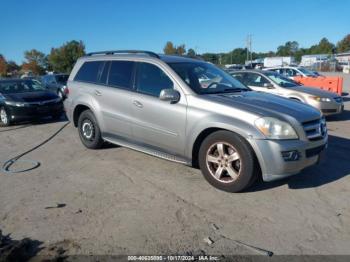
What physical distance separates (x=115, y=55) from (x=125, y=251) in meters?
4.13

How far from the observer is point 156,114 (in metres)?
5.31

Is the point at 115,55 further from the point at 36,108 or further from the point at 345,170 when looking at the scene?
the point at 36,108

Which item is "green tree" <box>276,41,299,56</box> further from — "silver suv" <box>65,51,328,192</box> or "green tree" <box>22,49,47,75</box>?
"silver suv" <box>65,51,328,192</box>

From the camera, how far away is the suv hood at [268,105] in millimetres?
4539

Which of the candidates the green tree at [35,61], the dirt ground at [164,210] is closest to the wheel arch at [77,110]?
the dirt ground at [164,210]

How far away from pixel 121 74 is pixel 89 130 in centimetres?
146

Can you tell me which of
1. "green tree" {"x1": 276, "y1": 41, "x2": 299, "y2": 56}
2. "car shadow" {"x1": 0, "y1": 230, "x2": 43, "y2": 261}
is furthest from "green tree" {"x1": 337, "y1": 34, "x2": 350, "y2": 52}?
"car shadow" {"x1": 0, "y1": 230, "x2": 43, "y2": 261}

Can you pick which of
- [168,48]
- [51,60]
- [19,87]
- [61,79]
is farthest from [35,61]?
[19,87]

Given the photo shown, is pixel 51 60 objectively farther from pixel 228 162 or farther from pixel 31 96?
pixel 228 162

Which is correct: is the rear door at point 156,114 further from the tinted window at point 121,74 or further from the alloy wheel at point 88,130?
the alloy wheel at point 88,130

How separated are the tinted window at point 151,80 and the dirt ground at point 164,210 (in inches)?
50.7

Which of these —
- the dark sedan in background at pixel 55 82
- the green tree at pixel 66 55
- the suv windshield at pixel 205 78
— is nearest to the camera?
→ the suv windshield at pixel 205 78

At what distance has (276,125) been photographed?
4355 mm

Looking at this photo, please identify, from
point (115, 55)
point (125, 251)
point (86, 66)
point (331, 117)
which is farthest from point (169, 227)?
point (331, 117)
